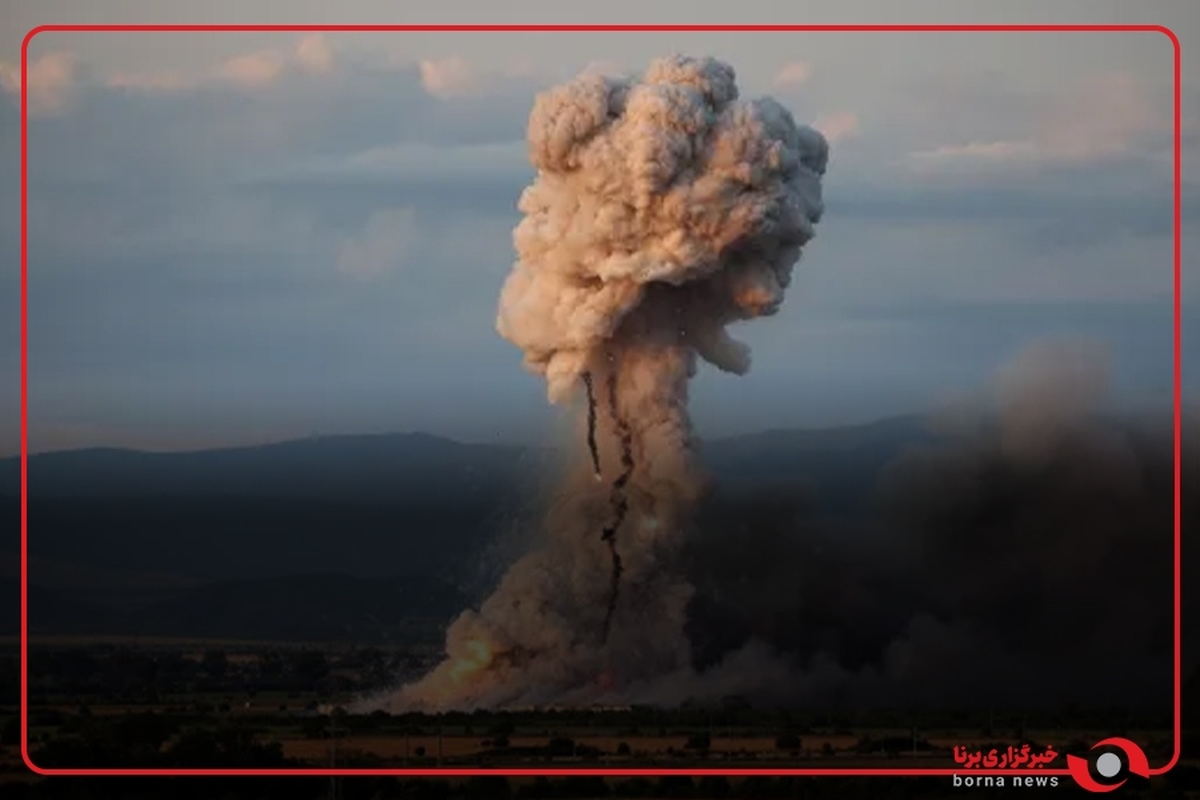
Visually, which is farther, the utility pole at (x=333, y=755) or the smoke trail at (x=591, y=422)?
the smoke trail at (x=591, y=422)

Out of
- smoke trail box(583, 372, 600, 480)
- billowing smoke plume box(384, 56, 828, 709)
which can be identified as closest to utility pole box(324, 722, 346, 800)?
billowing smoke plume box(384, 56, 828, 709)

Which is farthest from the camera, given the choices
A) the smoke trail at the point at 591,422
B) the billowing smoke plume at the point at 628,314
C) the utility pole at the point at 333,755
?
the smoke trail at the point at 591,422

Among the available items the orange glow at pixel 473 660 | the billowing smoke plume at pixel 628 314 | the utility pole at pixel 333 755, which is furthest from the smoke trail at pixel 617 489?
the utility pole at pixel 333 755

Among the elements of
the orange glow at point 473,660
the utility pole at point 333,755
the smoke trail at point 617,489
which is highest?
the smoke trail at point 617,489

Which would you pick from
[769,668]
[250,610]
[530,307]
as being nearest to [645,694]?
[769,668]

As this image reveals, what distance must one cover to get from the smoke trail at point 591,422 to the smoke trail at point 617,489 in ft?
0.75

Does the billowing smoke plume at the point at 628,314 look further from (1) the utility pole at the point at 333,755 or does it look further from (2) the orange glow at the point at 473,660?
(1) the utility pole at the point at 333,755

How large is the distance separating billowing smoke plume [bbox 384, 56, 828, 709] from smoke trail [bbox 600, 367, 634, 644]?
2 cm

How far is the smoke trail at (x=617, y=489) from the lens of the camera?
141 feet

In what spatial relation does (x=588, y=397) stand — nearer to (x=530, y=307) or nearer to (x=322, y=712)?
(x=530, y=307)

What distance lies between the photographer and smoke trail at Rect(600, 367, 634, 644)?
4291cm

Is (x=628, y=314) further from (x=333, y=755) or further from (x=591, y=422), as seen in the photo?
(x=333, y=755)

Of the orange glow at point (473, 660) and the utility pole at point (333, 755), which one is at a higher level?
the orange glow at point (473, 660)

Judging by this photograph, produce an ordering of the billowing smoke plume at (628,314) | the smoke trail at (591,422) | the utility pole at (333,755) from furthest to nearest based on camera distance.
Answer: the smoke trail at (591,422) → the billowing smoke plume at (628,314) → the utility pole at (333,755)
